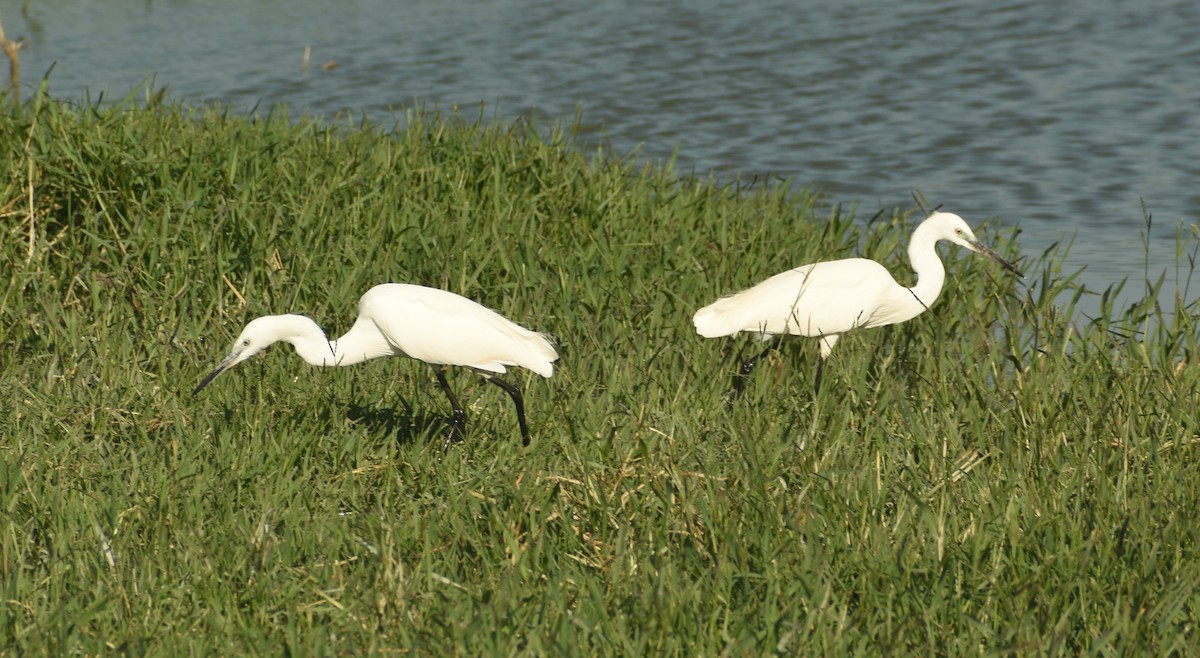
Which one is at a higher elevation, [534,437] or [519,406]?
[519,406]

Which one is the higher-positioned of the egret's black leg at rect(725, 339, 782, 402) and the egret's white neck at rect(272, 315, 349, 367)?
the egret's white neck at rect(272, 315, 349, 367)

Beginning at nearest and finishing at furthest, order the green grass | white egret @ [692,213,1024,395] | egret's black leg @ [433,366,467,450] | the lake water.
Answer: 1. the green grass
2. egret's black leg @ [433,366,467,450]
3. white egret @ [692,213,1024,395]
4. the lake water

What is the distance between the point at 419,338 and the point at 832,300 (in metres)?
1.64

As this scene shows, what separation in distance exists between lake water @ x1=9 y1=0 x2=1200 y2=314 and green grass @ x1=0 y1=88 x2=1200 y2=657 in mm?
1549

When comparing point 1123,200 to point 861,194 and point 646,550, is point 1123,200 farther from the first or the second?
point 646,550

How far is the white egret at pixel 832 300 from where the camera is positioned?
218 inches

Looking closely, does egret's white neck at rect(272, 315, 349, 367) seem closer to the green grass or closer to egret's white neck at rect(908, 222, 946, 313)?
the green grass

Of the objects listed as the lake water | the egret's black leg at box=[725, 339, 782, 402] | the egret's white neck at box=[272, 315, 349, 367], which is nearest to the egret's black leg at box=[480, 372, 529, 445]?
the egret's white neck at box=[272, 315, 349, 367]

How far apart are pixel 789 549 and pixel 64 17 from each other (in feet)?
52.8

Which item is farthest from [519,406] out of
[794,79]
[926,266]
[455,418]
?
[794,79]

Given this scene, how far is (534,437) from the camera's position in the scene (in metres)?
4.86

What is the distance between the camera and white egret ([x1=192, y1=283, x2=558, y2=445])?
15.6ft

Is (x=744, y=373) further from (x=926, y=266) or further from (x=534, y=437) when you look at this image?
(x=534, y=437)

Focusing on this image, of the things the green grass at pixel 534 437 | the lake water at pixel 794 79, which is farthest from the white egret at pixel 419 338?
the lake water at pixel 794 79
